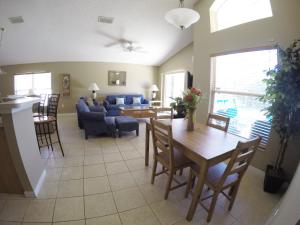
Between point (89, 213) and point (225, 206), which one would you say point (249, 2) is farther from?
point (89, 213)

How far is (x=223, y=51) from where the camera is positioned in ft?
10.8

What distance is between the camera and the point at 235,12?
3291 mm

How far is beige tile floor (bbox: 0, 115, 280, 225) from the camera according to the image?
1.77m

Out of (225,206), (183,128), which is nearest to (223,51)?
(183,128)

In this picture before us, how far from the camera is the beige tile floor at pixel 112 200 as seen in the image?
69.7 inches

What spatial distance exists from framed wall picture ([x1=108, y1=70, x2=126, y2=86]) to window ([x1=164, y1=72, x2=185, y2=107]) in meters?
1.92

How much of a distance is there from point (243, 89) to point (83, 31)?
4326 mm

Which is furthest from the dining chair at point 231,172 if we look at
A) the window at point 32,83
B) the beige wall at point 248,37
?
the window at point 32,83

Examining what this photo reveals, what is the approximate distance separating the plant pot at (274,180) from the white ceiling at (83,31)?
12.2 feet

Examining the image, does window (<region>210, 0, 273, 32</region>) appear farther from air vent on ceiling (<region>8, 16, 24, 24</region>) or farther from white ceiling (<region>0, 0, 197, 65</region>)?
air vent on ceiling (<region>8, 16, 24, 24</region>)

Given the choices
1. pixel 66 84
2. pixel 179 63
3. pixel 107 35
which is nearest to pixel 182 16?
pixel 107 35

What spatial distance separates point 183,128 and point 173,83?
5.14 meters

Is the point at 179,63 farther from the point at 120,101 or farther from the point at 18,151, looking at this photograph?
the point at 18,151

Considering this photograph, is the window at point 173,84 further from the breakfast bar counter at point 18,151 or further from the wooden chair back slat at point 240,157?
the breakfast bar counter at point 18,151
